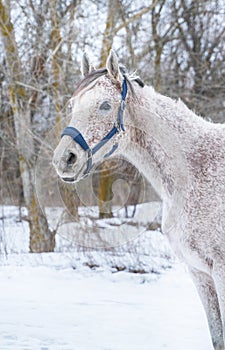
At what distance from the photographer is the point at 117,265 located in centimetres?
664

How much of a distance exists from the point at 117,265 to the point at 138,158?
160 inches

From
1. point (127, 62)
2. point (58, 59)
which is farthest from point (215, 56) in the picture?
point (58, 59)

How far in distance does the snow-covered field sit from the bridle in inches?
62.3

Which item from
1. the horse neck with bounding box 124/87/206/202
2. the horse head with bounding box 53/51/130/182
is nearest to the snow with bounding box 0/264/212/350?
the horse neck with bounding box 124/87/206/202

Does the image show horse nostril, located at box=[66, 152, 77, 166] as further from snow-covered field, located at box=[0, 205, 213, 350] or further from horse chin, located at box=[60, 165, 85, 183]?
snow-covered field, located at box=[0, 205, 213, 350]

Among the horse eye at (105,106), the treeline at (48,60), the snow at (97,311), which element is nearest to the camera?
the horse eye at (105,106)

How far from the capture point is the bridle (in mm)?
2510

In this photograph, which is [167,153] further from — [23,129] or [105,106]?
[23,129]

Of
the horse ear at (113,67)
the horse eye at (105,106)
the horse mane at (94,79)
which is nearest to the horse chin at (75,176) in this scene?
the horse eye at (105,106)

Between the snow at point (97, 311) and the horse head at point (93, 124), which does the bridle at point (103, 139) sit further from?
the snow at point (97, 311)

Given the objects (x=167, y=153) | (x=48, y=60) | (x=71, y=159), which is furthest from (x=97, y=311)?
(x=48, y=60)

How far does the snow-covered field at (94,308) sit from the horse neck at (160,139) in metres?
1.46

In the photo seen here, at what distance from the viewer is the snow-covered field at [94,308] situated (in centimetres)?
355

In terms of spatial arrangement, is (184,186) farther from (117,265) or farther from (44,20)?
(44,20)
